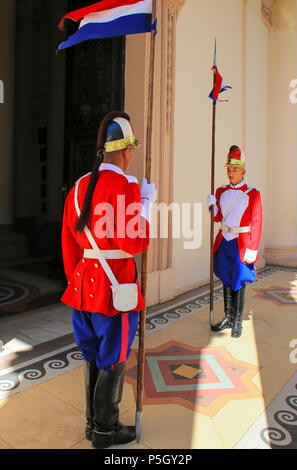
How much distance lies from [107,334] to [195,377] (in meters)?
1.12

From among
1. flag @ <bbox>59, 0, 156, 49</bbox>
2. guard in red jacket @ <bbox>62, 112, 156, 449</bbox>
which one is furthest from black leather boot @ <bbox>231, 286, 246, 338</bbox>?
flag @ <bbox>59, 0, 156, 49</bbox>

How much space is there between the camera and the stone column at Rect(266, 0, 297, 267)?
7820mm

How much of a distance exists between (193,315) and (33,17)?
7.36 m

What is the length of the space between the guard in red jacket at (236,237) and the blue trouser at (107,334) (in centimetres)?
182

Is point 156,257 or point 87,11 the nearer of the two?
point 87,11

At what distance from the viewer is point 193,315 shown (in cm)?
407

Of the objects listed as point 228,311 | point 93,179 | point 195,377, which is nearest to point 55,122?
point 228,311

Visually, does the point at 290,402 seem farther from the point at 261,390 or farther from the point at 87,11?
the point at 87,11

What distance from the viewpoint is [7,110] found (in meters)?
7.49

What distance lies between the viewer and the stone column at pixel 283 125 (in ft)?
25.7

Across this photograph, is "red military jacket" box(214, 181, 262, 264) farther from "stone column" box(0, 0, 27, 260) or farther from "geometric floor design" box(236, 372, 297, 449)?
"stone column" box(0, 0, 27, 260)

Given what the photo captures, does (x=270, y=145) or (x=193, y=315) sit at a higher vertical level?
(x=270, y=145)

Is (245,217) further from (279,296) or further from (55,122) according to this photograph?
(55,122)

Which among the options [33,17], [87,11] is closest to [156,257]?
[87,11]
